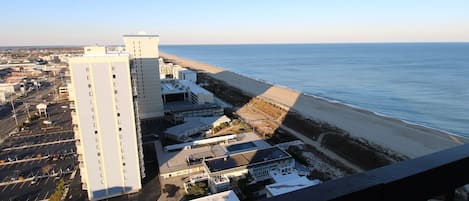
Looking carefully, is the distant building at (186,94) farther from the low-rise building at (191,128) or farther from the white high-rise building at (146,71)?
the low-rise building at (191,128)

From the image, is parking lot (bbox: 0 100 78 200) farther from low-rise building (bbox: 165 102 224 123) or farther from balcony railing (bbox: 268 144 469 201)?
balcony railing (bbox: 268 144 469 201)

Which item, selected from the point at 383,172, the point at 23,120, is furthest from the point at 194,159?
the point at 23,120

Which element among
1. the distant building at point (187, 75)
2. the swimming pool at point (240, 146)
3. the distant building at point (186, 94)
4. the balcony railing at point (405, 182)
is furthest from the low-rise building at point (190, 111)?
the balcony railing at point (405, 182)

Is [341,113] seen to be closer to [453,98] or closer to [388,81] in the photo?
[453,98]

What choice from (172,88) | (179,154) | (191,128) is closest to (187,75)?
(172,88)

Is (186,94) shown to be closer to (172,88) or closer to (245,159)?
(172,88)

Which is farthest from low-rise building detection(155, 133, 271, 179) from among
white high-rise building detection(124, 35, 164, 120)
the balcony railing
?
the balcony railing
